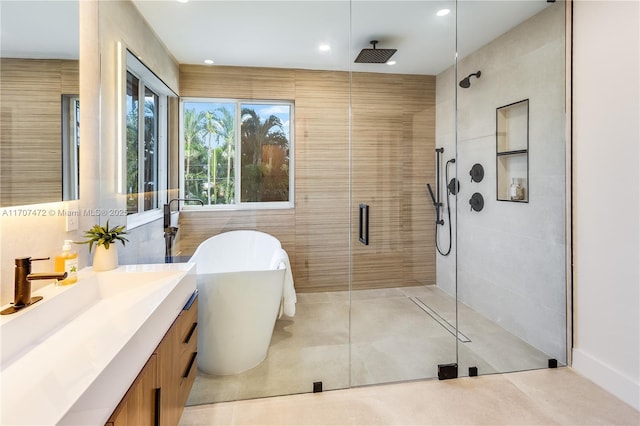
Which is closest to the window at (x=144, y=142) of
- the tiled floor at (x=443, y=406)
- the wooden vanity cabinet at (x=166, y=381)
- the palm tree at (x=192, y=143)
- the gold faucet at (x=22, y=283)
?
the palm tree at (x=192, y=143)

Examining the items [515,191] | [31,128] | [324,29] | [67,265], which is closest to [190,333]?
[67,265]

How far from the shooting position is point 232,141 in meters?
2.25

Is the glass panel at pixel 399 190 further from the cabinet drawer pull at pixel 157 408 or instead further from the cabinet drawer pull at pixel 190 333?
the cabinet drawer pull at pixel 157 408

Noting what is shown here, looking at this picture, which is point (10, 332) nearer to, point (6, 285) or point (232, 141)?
point (6, 285)

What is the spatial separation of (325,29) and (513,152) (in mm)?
1830

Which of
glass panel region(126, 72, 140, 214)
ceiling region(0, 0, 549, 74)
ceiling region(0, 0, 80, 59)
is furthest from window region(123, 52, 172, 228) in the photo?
ceiling region(0, 0, 80, 59)

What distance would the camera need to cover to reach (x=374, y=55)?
2521 millimetres

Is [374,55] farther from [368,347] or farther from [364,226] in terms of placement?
[368,347]

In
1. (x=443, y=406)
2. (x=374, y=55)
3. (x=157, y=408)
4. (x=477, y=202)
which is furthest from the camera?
(x=477, y=202)

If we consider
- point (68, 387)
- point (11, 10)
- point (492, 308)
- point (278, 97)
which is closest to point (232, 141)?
point (278, 97)

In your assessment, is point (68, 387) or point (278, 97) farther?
point (278, 97)

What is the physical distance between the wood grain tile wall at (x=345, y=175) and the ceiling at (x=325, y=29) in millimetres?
115

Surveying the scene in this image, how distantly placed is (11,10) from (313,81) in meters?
1.64

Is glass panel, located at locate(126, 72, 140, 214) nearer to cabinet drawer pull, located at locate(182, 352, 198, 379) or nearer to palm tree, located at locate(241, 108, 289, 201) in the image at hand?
palm tree, located at locate(241, 108, 289, 201)
